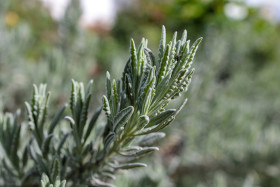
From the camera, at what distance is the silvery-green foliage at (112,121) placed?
0.48 m

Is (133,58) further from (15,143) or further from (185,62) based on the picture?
(15,143)

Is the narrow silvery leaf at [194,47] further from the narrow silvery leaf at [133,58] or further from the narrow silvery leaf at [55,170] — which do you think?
the narrow silvery leaf at [55,170]

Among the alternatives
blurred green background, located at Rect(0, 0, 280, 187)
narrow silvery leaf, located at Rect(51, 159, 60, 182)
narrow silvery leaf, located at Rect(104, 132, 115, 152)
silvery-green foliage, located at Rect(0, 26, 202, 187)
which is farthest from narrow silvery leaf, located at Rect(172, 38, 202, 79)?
blurred green background, located at Rect(0, 0, 280, 187)

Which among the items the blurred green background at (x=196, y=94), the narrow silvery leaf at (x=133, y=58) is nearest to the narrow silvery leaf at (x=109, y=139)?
the narrow silvery leaf at (x=133, y=58)

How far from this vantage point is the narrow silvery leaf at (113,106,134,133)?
0.47 meters

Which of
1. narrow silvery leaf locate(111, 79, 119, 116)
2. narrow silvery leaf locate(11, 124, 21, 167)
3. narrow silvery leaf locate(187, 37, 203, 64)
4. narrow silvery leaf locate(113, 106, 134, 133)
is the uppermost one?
narrow silvery leaf locate(187, 37, 203, 64)

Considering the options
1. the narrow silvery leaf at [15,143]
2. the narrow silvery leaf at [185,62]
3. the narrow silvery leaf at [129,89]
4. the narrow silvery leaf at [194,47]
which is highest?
the narrow silvery leaf at [194,47]

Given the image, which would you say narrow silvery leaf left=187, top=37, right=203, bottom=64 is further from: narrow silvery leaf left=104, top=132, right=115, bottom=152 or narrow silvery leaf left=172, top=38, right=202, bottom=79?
narrow silvery leaf left=104, top=132, right=115, bottom=152

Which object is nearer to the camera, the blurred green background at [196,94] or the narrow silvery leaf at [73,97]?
the narrow silvery leaf at [73,97]

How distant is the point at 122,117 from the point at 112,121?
0.04 meters

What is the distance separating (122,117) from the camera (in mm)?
480

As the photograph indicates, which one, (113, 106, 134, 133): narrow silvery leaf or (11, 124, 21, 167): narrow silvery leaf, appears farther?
(11, 124, 21, 167): narrow silvery leaf

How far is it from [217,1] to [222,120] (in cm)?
80

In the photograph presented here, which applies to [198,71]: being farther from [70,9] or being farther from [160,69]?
[160,69]
